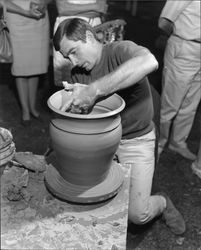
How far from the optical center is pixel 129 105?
7.51 feet

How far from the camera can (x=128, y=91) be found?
88.7 inches

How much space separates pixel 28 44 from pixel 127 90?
1.94m

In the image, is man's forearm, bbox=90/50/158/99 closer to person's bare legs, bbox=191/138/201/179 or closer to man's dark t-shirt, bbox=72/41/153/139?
man's dark t-shirt, bbox=72/41/153/139

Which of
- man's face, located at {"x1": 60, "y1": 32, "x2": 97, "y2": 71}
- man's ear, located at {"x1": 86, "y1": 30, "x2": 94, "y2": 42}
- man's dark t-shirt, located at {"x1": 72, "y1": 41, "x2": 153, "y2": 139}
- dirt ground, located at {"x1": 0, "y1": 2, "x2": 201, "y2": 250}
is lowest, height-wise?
dirt ground, located at {"x1": 0, "y1": 2, "x2": 201, "y2": 250}

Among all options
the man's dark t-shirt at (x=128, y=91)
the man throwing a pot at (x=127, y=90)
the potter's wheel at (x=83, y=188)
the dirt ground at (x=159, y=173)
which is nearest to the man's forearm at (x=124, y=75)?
the man throwing a pot at (x=127, y=90)

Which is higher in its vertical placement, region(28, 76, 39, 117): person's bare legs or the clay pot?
the clay pot

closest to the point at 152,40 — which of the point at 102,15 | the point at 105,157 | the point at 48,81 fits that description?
the point at 48,81

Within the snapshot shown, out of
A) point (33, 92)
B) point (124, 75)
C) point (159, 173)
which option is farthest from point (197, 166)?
point (33, 92)

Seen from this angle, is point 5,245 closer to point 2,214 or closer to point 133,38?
point 2,214

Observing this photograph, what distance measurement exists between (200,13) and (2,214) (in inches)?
88.6

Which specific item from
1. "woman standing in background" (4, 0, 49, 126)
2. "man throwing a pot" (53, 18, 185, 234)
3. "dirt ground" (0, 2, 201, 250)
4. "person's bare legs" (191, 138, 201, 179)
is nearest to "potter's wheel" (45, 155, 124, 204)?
"man throwing a pot" (53, 18, 185, 234)

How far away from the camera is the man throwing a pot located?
1.90 meters

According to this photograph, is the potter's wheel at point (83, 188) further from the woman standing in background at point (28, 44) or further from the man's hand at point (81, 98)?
the woman standing in background at point (28, 44)

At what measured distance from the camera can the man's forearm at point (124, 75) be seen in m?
1.87
